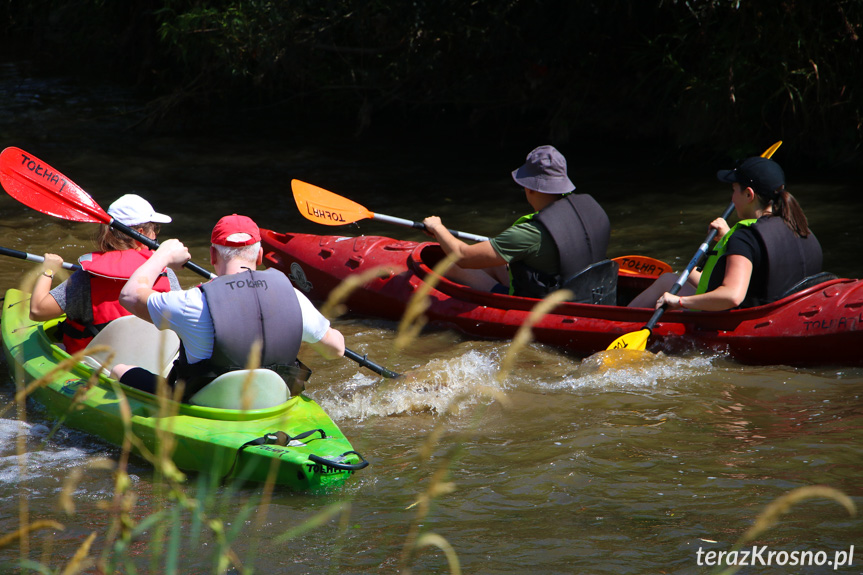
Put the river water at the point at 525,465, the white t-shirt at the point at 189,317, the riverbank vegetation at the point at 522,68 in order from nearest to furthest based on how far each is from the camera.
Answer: the river water at the point at 525,465
the white t-shirt at the point at 189,317
the riverbank vegetation at the point at 522,68

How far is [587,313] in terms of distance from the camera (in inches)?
189

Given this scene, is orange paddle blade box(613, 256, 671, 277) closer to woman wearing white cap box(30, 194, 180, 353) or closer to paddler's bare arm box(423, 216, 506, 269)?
paddler's bare arm box(423, 216, 506, 269)

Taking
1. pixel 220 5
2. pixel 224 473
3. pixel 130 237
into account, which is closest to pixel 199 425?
pixel 224 473

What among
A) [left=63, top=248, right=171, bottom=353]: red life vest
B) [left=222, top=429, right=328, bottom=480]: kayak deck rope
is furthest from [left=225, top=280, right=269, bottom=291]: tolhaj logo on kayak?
[left=63, top=248, right=171, bottom=353]: red life vest

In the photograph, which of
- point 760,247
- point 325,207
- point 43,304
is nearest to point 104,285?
point 43,304

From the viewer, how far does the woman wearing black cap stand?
4.25m

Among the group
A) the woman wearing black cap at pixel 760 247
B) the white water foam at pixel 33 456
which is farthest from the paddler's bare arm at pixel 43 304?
the woman wearing black cap at pixel 760 247

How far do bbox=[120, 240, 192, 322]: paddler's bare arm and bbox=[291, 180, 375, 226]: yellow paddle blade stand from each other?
2.27 meters

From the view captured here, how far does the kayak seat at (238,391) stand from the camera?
3232 mm

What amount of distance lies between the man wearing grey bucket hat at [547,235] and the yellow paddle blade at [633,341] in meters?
0.45

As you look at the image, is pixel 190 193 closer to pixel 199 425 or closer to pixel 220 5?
pixel 220 5

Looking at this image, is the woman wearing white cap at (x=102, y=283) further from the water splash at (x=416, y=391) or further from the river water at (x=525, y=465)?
the water splash at (x=416, y=391)

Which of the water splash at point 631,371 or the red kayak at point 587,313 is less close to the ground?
the red kayak at point 587,313

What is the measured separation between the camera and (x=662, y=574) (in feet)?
8.09
